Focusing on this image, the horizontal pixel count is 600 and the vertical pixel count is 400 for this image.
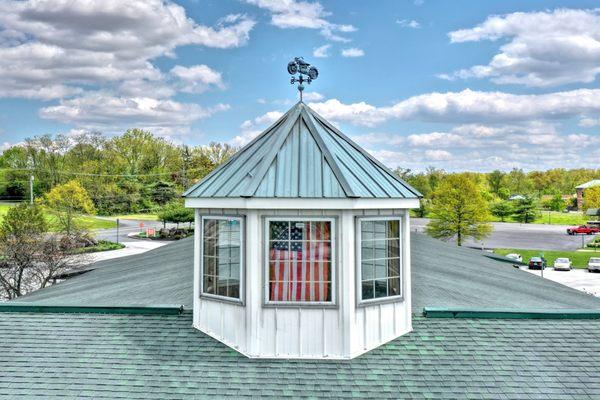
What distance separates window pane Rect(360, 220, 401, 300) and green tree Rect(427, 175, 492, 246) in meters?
36.4

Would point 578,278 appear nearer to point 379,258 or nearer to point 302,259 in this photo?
point 379,258

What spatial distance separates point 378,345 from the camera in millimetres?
7492

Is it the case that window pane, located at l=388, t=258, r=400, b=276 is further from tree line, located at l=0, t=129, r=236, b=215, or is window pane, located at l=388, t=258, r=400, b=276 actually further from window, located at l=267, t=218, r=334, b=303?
tree line, located at l=0, t=129, r=236, b=215

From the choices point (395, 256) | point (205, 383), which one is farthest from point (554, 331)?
point (205, 383)

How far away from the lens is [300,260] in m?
7.24

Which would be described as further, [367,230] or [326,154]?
[326,154]

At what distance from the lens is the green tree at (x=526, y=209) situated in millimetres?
72812

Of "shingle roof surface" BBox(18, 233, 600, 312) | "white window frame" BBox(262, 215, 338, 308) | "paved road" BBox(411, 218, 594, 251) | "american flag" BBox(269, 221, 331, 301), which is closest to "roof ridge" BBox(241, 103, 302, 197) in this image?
"white window frame" BBox(262, 215, 338, 308)

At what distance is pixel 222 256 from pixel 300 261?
133cm

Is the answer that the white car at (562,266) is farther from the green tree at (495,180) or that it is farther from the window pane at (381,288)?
the green tree at (495,180)

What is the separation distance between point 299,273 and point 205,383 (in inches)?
82.3

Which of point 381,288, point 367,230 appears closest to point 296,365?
point 381,288

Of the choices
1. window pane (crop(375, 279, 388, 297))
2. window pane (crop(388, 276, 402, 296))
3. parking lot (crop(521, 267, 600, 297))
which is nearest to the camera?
window pane (crop(375, 279, 388, 297))

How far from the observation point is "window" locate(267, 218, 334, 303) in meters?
7.21
